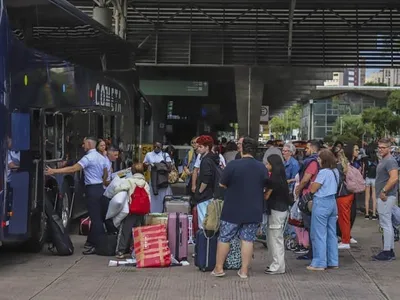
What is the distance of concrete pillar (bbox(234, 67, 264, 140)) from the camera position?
76.6ft

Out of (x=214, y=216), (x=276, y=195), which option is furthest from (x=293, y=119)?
(x=214, y=216)

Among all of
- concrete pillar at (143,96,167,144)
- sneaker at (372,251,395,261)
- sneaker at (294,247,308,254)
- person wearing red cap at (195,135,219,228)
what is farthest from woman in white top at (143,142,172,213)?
concrete pillar at (143,96,167,144)

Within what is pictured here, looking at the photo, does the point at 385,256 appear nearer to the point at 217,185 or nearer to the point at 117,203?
the point at 217,185

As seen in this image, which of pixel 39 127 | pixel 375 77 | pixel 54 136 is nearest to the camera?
pixel 39 127

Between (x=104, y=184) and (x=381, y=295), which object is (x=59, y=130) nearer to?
(x=104, y=184)

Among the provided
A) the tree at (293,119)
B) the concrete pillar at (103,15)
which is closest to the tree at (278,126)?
the tree at (293,119)

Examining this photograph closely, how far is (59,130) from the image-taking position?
1084 centimetres

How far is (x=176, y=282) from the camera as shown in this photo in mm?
7785

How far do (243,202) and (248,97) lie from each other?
56.1ft

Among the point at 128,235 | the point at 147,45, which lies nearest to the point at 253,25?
the point at 147,45

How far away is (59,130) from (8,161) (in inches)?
111

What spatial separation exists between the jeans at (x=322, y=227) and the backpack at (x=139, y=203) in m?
2.37

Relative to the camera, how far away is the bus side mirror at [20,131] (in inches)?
322

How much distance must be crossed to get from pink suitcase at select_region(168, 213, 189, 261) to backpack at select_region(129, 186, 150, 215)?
371 millimetres
